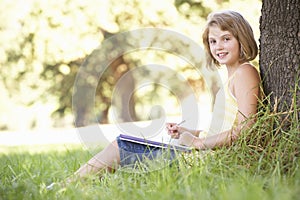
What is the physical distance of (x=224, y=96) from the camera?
8.87 ft

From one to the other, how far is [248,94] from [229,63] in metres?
0.27

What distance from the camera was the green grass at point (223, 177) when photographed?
197cm

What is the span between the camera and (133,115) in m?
12.8

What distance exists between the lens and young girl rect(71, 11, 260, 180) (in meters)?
2.55

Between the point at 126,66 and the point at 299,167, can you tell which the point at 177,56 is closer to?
the point at 126,66

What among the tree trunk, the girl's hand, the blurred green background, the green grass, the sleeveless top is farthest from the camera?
the blurred green background

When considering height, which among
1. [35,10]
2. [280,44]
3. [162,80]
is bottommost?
[162,80]

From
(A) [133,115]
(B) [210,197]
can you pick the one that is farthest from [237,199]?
(A) [133,115]

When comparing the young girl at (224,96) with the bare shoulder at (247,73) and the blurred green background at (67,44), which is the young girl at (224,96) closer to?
the bare shoulder at (247,73)

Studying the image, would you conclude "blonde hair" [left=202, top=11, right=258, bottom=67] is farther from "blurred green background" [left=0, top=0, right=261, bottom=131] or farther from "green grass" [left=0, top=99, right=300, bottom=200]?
"blurred green background" [left=0, top=0, right=261, bottom=131]

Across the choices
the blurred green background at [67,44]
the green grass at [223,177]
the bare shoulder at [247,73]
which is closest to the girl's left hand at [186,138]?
the green grass at [223,177]

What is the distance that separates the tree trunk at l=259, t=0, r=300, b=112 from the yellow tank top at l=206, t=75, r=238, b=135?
0.19 m


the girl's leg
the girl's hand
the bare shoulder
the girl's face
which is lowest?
the girl's leg

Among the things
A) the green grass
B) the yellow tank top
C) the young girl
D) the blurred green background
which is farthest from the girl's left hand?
the blurred green background
